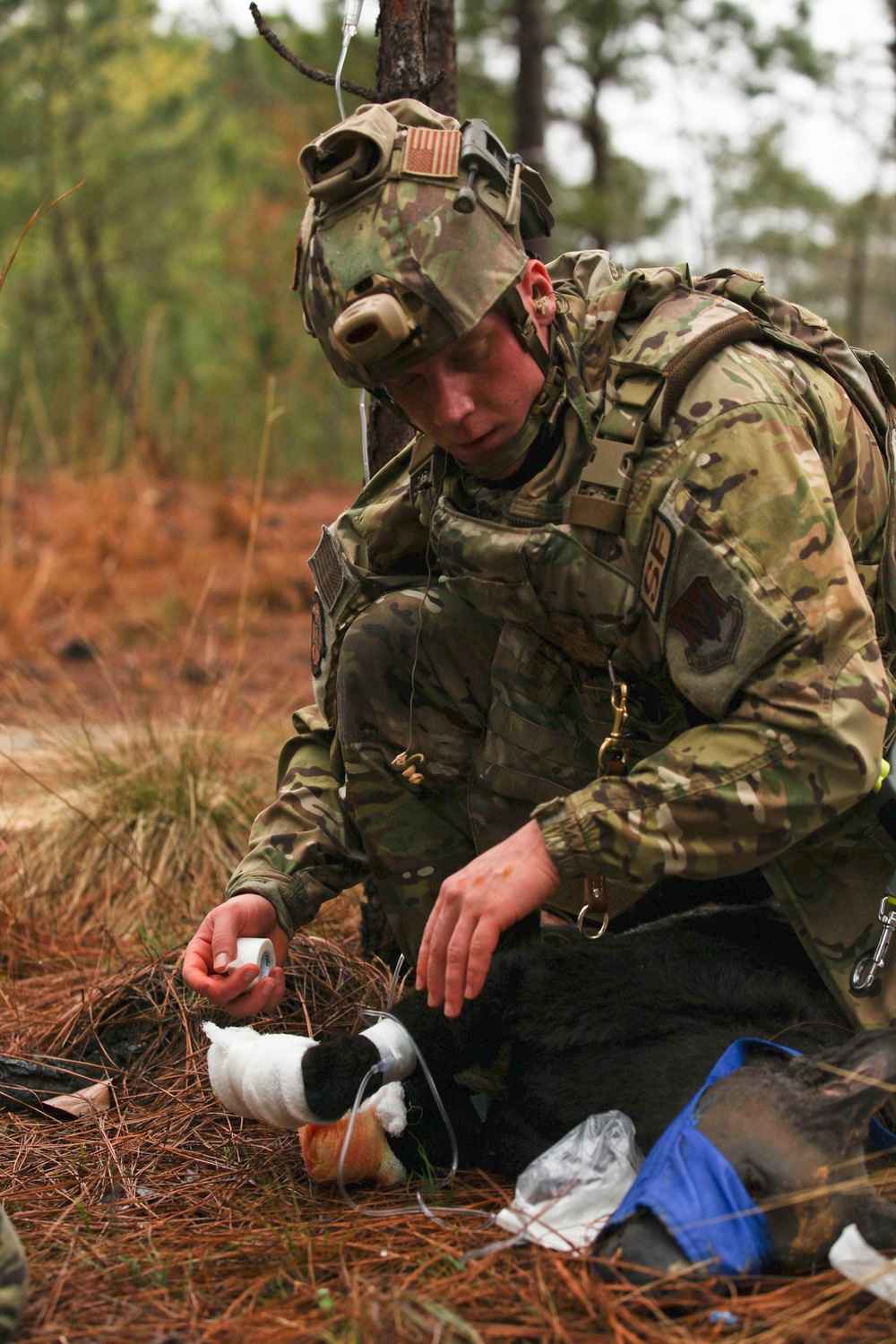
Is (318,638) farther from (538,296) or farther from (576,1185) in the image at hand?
(576,1185)

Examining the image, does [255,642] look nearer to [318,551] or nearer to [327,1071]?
[318,551]

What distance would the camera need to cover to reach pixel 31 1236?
1.64 meters

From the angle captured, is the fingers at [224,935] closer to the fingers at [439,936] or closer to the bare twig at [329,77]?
the fingers at [439,936]

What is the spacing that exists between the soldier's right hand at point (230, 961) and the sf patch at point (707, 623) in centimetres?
83

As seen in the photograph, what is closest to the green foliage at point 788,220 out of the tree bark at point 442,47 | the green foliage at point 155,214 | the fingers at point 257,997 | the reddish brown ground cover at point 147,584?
the green foliage at point 155,214

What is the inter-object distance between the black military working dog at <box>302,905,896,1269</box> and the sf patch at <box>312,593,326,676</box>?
73cm

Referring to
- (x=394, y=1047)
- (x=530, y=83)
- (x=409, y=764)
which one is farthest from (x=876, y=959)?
(x=530, y=83)

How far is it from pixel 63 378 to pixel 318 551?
291 inches

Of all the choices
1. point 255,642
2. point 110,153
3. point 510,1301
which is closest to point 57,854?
point 510,1301

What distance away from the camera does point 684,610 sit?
165 centimetres

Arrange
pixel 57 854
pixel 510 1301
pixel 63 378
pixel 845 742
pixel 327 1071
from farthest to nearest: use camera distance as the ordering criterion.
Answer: pixel 63 378, pixel 57 854, pixel 327 1071, pixel 845 742, pixel 510 1301

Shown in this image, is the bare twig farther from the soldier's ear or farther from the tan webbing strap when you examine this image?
the tan webbing strap

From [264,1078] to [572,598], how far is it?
801mm

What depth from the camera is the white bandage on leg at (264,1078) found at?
1.65 metres
